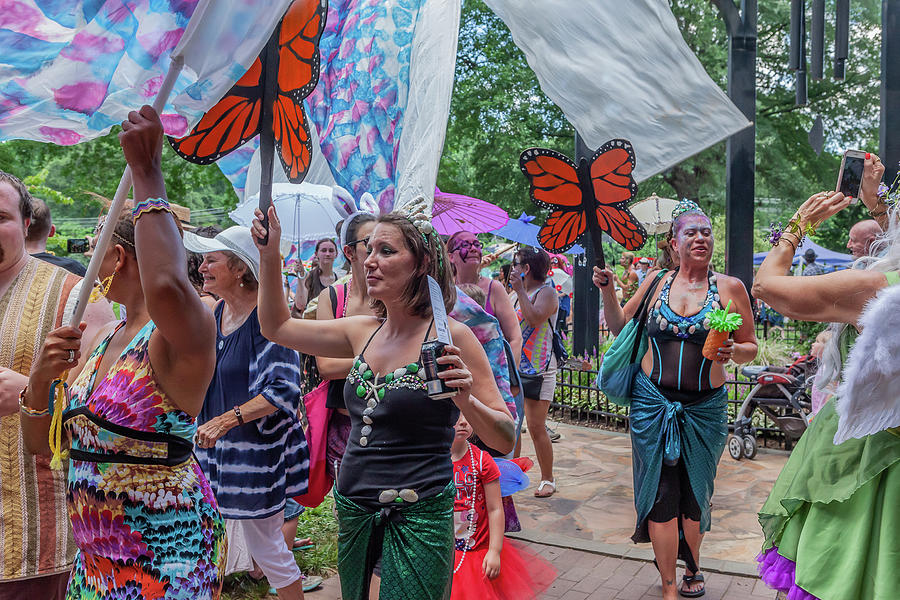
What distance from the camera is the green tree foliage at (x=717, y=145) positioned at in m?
18.8

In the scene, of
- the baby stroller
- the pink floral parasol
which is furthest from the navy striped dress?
the baby stroller

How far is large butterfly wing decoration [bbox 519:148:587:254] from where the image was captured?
16.7 ft

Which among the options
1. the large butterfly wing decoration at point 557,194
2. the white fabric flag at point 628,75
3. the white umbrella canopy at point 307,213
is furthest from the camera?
the white umbrella canopy at point 307,213

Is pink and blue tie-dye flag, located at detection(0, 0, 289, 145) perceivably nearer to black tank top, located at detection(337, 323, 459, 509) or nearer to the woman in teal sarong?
black tank top, located at detection(337, 323, 459, 509)

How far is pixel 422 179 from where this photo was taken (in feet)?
12.9

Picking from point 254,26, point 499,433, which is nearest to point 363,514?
point 499,433

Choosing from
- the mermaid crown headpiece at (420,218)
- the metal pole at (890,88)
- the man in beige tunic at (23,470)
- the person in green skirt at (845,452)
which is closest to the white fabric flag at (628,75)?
the person in green skirt at (845,452)

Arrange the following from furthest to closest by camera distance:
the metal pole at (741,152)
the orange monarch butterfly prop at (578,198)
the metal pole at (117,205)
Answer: the metal pole at (741,152)
the orange monarch butterfly prop at (578,198)
the metal pole at (117,205)

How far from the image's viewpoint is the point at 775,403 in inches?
312

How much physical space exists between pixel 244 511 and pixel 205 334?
2.01 m

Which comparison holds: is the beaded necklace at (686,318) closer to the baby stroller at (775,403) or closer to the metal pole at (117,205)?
the metal pole at (117,205)

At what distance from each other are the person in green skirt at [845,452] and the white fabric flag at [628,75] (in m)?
0.64

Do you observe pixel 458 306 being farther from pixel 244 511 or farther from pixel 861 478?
pixel 861 478

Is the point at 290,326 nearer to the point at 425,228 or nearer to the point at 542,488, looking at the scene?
the point at 425,228
